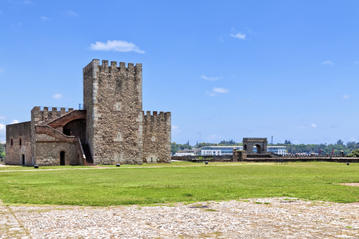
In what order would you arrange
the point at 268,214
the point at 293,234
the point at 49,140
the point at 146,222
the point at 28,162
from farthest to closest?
the point at 28,162
the point at 49,140
the point at 268,214
the point at 146,222
the point at 293,234

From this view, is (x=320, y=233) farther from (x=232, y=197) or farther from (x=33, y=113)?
(x=33, y=113)

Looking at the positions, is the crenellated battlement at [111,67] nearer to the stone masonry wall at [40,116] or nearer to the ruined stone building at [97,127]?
the ruined stone building at [97,127]

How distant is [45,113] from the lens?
42.4m

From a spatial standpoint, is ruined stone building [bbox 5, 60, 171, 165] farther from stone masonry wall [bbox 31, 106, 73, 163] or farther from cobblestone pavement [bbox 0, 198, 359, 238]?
cobblestone pavement [bbox 0, 198, 359, 238]

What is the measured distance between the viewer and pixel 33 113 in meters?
41.8

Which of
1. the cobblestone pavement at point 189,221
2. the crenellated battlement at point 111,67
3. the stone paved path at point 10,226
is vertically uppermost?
the crenellated battlement at point 111,67

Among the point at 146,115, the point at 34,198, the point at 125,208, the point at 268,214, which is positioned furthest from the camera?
the point at 146,115

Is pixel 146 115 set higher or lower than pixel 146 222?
higher

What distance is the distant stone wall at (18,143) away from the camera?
43.6 m

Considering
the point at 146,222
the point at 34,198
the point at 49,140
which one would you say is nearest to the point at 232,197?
the point at 146,222

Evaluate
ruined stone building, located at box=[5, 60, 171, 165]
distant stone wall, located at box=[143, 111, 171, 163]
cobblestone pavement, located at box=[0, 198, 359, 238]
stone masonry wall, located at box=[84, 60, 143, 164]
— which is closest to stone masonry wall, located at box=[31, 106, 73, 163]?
ruined stone building, located at box=[5, 60, 171, 165]

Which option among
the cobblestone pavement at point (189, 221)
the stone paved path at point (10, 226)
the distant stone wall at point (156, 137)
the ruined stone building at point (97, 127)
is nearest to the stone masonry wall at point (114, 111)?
the ruined stone building at point (97, 127)

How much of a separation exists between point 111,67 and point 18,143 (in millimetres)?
15719

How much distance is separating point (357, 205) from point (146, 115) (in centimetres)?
3759
